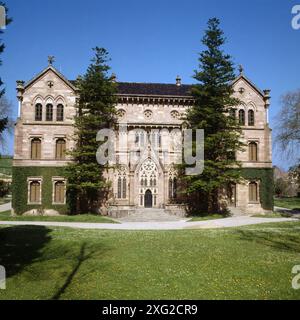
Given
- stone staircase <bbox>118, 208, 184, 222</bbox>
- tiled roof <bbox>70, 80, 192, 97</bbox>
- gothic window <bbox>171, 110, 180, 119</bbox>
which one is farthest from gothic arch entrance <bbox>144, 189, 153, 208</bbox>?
tiled roof <bbox>70, 80, 192, 97</bbox>

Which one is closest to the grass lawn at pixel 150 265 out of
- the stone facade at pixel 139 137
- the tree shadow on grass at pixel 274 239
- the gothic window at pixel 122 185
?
the tree shadow on grass at pixel 274 239

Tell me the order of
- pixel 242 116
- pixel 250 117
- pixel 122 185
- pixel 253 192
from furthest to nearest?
pixel 250 117, pixel 242 116, pixel 253 192, pixel 122 185

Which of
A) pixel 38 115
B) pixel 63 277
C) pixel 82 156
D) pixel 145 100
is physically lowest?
pixel 63 277

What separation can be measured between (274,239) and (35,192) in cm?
2460

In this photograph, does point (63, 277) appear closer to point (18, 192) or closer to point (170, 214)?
point (170, 214)

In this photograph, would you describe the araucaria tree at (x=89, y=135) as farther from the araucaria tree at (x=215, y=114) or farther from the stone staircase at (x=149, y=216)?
the araucaria tree at (x=215, y=114)

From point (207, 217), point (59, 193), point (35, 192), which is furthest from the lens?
point (59, 193)

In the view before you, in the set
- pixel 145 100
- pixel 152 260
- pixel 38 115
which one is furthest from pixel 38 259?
pixel 145 100

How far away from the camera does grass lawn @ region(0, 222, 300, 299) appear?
393 inches

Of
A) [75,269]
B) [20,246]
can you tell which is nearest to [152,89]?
[20,246]

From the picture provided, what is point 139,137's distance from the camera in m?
36.4

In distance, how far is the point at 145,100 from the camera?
36.7 metres

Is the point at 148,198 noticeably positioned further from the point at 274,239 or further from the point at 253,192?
the point at 274,239
